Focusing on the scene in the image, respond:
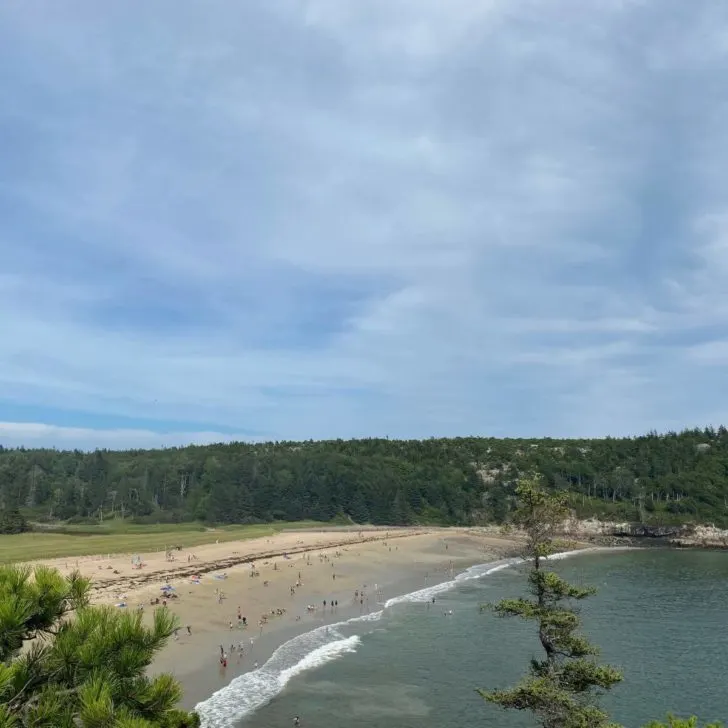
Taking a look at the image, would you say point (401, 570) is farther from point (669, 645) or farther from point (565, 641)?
point (565, 641)

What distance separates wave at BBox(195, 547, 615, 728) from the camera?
1341 inches

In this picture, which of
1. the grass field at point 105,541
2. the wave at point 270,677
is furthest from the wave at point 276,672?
the grass field at point 105,541

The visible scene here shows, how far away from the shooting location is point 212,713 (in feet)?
110

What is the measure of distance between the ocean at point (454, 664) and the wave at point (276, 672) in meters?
0.08

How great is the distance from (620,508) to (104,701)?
188649 mm

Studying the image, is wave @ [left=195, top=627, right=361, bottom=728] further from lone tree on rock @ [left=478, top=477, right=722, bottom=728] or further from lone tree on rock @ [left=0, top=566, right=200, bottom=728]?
lone tree on rock @ [left=0, top=566, right=200, bottom=728]

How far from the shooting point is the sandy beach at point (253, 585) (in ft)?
148

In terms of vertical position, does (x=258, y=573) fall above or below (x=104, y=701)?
below

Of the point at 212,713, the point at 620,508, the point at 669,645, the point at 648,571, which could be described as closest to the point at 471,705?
the point at 212,713

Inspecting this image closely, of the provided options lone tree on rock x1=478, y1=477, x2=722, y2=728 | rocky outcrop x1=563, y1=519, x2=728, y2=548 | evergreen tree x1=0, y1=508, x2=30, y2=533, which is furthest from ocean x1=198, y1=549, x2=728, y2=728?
evergreen tree x1=0, y1=508, x2=30, y2=533

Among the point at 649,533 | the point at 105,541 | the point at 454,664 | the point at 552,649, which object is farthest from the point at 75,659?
the point at 649,533

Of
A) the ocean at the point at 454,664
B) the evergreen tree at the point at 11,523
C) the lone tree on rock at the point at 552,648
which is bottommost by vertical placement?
the evergreen tree at the point at 11,523

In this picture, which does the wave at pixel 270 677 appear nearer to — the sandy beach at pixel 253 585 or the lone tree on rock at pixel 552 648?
the sandy beach at pixel 253 585

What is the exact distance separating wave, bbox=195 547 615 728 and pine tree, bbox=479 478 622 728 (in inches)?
196
